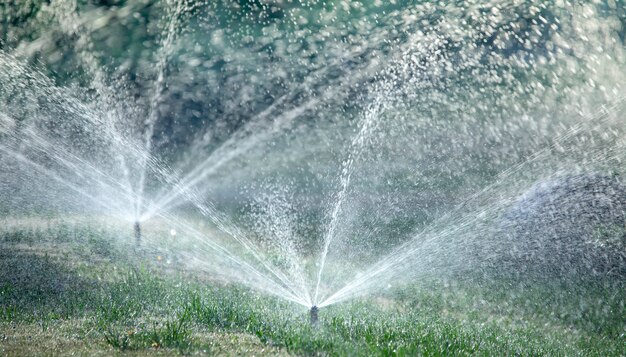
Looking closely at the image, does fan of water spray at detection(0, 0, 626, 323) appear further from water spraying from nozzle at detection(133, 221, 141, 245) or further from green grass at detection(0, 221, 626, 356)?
green grass at detection(0, 221, 626, 356)

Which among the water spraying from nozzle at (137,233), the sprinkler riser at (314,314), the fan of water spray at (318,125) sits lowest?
the sprinkler riser at (314,314)

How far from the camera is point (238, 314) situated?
17.0 feet

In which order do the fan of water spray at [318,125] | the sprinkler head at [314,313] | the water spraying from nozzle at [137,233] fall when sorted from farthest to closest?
the fan of water spray at [318,125], the water spraying from nozzle at [137,233], the sprinkler head at [314,313]

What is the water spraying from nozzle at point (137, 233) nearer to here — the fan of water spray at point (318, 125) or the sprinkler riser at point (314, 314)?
the fan of water spray at point (318, 125)

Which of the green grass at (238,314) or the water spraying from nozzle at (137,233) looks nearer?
the green grass at (238,314)

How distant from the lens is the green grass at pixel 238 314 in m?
4.44

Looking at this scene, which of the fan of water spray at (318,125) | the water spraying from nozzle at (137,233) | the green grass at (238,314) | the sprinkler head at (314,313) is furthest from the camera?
the fan of water spray at (318,125)

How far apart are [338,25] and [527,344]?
28.8 ft

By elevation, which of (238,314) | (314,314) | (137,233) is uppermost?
(137,233)

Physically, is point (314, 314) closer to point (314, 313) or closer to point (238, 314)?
point (314, 313)

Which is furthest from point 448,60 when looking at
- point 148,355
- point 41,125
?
point 148,355

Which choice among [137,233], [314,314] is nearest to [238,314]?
[314,314]

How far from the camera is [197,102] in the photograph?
45.2ft

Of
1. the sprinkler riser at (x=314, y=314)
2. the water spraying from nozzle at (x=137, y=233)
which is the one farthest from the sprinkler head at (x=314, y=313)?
the water spraying from nozzle at (x=137, y=233)
